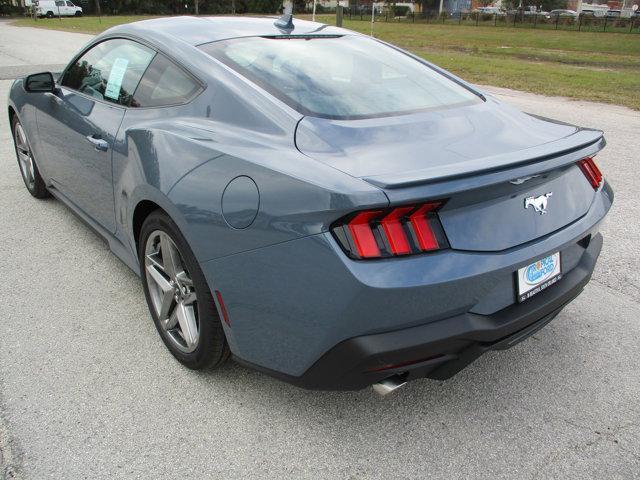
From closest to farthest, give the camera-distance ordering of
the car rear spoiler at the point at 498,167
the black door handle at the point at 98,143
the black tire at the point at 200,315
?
the car rear spoiler at the point at 498,167
the black tire at the point at 200,315
the black door handle at the point at 98,143

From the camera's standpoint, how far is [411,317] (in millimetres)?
1957

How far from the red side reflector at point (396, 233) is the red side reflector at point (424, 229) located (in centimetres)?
4

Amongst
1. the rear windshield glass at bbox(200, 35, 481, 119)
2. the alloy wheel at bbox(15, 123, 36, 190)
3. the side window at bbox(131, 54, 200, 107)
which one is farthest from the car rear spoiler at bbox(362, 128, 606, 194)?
the alloy wheel at bbox(15, 123, 36, 190)

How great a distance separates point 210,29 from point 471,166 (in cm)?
176

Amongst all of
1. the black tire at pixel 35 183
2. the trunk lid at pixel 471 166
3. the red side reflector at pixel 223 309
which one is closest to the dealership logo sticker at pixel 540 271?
the trunk lid at pixel 471 166

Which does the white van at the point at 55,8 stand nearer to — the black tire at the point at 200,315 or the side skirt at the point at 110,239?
the side skirt at the point at 110,239

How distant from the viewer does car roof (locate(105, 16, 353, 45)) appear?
2.97m

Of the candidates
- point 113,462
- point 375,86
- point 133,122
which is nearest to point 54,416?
point 113,462

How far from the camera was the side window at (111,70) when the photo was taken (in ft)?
10.2

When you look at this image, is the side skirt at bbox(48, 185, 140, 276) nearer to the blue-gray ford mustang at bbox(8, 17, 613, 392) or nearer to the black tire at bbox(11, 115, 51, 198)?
the blue-gray ford mustang at bbox(8, 17, 613, 392)

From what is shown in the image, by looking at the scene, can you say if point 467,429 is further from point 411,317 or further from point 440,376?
point 411,317

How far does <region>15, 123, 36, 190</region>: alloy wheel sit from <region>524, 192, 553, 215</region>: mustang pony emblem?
4096 mm

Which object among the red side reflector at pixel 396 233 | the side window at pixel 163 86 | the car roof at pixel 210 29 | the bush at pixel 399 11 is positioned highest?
the bush at pixel 399 11

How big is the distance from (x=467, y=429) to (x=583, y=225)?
0.97 m
